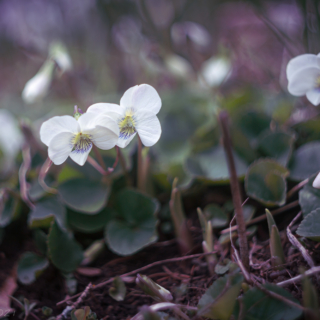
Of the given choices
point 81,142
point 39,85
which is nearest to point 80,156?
point 81,142

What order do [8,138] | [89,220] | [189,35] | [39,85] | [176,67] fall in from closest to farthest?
[89,220] → [39,85] → [8,138] → [176,67] → [189,35]

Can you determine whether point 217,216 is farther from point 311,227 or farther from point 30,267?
point 30,267

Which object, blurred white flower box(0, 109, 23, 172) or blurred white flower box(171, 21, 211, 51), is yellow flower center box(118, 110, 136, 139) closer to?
blurred white flower box(0, 109, 23, 172)

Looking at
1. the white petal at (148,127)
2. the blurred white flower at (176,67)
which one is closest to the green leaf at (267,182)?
the white petal at (148,127)

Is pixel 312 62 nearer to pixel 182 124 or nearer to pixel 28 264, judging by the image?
pixel 182 124

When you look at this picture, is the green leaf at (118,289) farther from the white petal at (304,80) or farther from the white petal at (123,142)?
the white petal at (304,80)

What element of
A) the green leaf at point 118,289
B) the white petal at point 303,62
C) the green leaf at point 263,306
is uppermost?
the white petal at point 303,62

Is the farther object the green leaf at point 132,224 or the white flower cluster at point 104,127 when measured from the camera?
the green leaf at point 132,224

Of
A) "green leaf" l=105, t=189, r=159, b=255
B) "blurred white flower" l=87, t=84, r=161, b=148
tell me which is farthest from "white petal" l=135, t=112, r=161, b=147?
"green leaf" l=105, t=189, r=159, b=255
